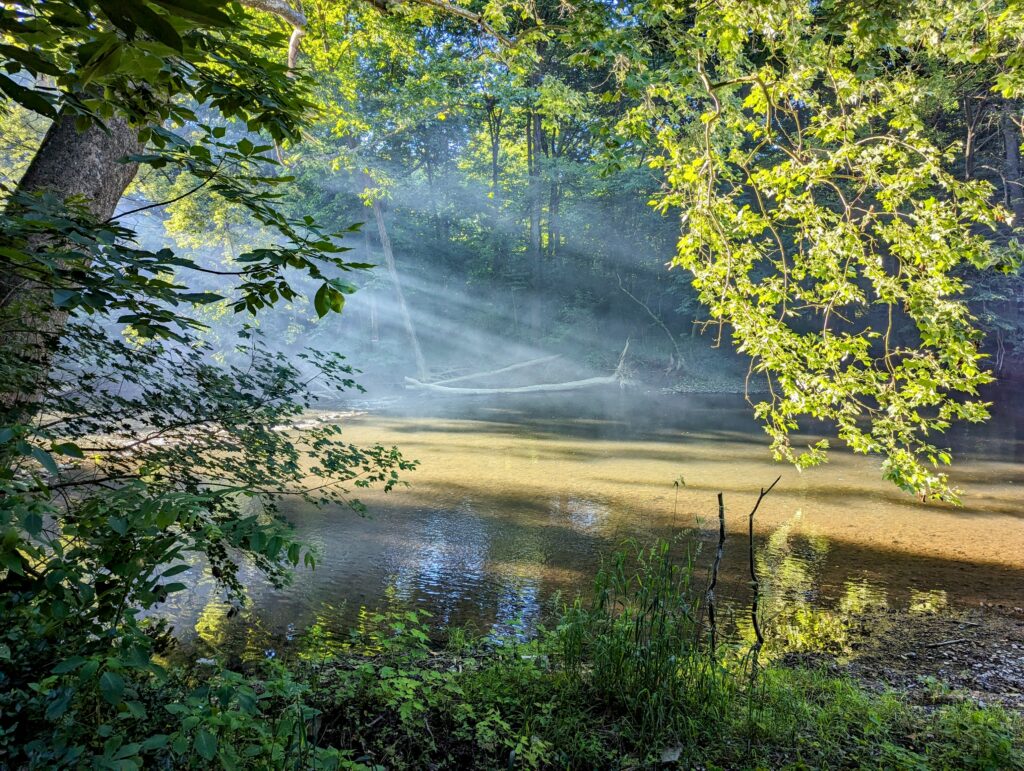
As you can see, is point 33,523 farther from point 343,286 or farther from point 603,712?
point 603,712

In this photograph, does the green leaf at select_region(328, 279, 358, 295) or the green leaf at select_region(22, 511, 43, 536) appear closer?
the green leaf at select_region(22, 511, 43, 536)

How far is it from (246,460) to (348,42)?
840 cm

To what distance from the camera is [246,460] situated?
3586 mm

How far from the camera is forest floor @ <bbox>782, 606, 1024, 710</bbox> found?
163 inches

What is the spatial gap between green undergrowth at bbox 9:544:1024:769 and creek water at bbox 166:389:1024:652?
37.2 inches

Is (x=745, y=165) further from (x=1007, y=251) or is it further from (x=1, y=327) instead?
(x=1, y=327)

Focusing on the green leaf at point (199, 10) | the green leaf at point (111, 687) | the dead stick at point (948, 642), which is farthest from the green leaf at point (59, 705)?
the dead stick at point (948, 642)

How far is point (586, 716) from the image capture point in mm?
3111

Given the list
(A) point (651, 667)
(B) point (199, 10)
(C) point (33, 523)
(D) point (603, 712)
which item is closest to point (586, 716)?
(D) point (603, 712)

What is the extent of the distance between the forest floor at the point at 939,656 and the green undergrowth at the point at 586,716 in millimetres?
585

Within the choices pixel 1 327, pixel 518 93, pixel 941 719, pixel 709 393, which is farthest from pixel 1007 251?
pixel 709 393

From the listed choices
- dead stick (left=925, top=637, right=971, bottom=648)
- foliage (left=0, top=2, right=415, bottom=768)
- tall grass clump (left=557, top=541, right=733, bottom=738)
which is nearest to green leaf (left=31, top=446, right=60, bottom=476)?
foliage (left=0, top=2, right=415, bottom=768)

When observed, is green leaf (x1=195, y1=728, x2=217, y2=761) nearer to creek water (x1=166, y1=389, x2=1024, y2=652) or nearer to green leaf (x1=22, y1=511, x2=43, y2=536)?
green leaf (x1=22, y1=511, x2=43, y2=536)

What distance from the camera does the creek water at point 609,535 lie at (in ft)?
→ 18.9
